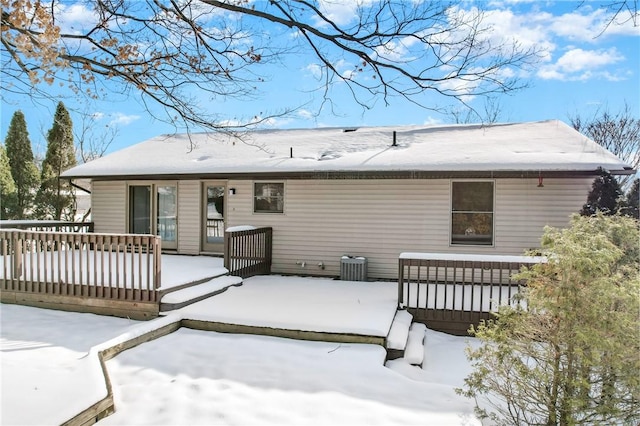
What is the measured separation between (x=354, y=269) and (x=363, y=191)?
5.64 ft

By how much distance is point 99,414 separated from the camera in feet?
10.8

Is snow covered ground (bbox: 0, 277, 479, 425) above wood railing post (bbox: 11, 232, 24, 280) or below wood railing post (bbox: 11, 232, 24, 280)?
below

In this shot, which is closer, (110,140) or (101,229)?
(101,229)

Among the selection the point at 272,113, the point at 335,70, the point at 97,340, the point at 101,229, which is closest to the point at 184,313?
the point at 97,340

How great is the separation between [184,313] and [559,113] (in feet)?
68.1

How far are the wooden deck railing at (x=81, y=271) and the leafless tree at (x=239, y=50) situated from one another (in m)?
2.14

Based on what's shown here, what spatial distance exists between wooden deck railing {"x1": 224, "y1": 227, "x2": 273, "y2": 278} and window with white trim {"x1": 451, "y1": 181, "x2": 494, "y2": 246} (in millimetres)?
4123

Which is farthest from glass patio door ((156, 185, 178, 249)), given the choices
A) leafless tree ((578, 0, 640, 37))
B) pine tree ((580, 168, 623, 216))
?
leafless tree ((578, 0, 640, 37))

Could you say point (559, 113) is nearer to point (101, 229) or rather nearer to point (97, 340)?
point (101, 229)

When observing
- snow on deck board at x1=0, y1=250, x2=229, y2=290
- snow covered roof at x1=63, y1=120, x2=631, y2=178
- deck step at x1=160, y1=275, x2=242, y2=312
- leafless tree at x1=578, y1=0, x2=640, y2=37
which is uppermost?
leafless tree at x1=578, y1=0, x2=640, y2=37

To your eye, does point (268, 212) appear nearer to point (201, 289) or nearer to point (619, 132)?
point (201, 289)

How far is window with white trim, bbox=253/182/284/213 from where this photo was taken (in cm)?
959

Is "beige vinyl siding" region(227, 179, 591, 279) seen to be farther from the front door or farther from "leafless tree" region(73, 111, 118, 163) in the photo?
"leafless tree" region(73, 111, 118, 163)

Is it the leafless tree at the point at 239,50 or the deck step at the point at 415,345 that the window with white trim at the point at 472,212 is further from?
the leafless tree at the point at 239,50
